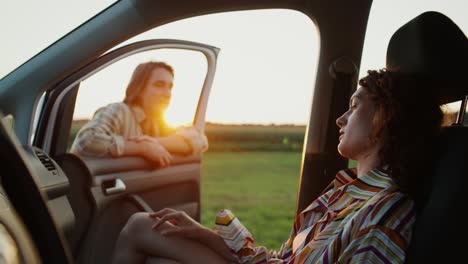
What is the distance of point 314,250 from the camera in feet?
4.99

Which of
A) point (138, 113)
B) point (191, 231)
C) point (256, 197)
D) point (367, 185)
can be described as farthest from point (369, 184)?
point (256, 197)

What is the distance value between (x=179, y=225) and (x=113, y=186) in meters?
0.79

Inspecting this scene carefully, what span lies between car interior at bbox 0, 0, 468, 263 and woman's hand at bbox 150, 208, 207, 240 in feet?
1.19

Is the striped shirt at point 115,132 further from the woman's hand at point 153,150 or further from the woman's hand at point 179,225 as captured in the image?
the woman's hand at point 179,225

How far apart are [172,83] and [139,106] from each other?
241 mm

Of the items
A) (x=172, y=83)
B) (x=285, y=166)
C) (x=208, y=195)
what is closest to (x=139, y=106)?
(x=172, y=83)

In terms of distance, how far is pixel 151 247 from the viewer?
6.06ft

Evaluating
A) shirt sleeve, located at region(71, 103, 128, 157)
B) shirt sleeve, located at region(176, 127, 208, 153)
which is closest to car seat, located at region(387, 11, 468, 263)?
shirt sleeve, located at region(71, 103, 128, 157)

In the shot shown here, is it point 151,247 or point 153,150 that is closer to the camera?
point 151,247

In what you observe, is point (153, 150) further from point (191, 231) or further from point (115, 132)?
point (191, 231)

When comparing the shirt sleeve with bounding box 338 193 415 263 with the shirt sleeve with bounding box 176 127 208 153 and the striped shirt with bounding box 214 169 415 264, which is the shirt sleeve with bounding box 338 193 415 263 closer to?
the striped shirt with bounding box 214 169 415 264

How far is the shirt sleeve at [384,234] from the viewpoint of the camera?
1368mm

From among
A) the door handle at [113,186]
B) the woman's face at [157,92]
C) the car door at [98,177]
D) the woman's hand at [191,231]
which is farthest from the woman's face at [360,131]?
the woman's face at [157,92]

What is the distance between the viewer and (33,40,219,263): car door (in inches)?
88.0
